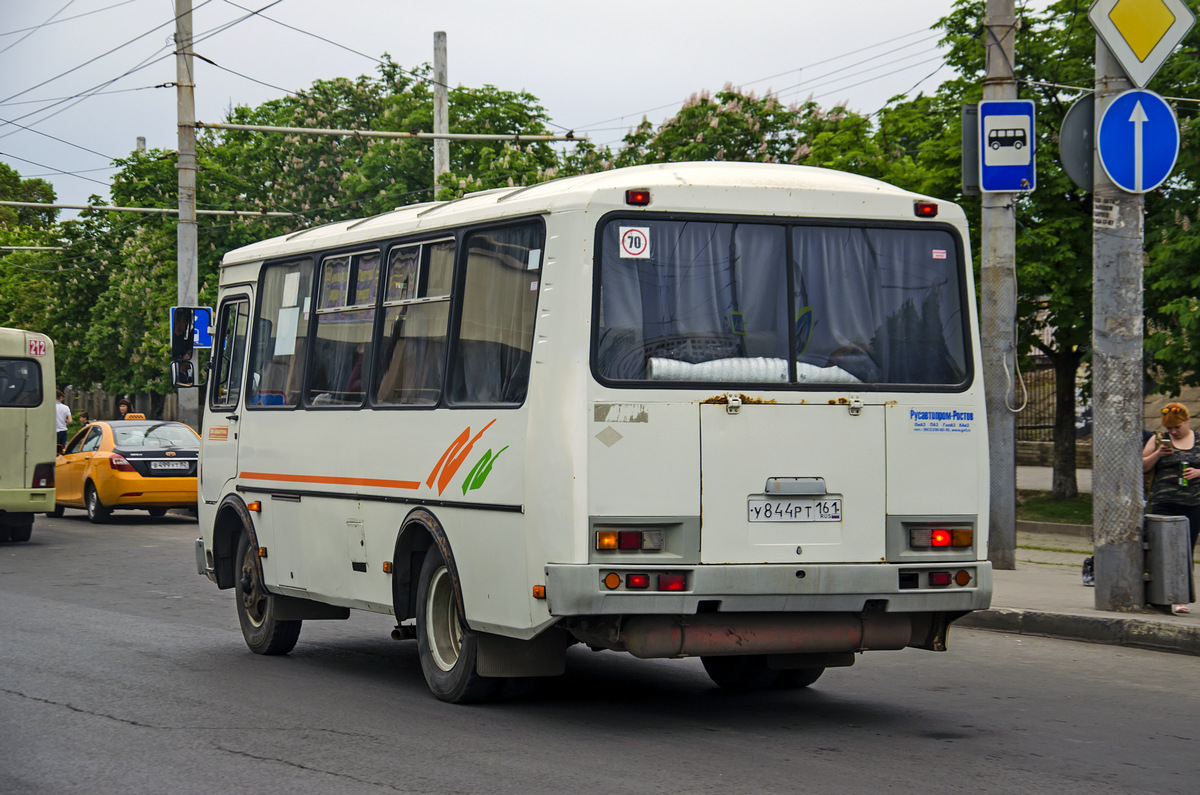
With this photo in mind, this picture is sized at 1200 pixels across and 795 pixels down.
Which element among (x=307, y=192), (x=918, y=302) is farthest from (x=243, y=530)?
(x=307, y=192)

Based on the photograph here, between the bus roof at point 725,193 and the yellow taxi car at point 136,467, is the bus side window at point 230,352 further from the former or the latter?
the yellow taxi car at point 136,467

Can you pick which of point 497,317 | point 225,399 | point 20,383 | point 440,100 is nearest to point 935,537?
point 497,317

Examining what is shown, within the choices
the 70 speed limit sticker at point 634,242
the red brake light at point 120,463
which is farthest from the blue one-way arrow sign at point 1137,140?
the red brake light at point 120,463

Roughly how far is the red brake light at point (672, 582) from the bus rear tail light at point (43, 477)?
51.4 feet

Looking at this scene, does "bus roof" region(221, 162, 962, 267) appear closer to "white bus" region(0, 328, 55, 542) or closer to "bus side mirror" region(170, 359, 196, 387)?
"bus side mirror" region(170, 359, 196, 387)

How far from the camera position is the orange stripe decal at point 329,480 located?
918 cm

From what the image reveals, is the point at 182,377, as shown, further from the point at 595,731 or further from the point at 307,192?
the point at 307,192

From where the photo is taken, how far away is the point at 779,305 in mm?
8094

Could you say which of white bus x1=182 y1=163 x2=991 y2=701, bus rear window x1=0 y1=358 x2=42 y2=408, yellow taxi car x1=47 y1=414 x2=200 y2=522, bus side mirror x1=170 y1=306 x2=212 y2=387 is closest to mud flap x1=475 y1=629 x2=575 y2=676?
white bus x1=182 y1=163 x2=991 y2=701

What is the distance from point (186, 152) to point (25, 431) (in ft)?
24.3

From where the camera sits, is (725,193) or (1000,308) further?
(1000,308)

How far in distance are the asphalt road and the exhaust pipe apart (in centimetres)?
43

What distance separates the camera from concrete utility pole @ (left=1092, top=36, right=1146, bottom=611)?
12367mm

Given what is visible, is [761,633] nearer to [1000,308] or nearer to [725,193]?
[725,193]
